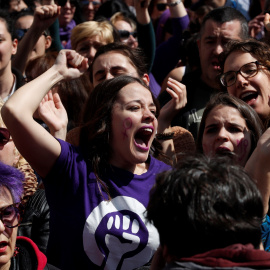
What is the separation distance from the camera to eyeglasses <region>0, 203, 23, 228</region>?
2496mm

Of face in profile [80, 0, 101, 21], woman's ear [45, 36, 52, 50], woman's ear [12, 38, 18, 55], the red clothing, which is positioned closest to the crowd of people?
the red clothing

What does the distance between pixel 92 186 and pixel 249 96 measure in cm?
122

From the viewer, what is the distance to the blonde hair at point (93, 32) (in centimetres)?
Result: 490

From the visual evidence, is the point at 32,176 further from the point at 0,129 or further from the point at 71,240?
the point at 71,240

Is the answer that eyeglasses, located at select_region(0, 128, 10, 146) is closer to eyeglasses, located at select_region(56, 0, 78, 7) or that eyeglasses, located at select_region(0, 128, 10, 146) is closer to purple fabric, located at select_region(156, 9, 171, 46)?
purple fabric, located at select_region(156, 9, 171, 46)

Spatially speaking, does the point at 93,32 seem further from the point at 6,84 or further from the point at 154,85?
the point at 6,84

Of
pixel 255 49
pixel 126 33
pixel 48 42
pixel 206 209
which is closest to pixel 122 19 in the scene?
pixel 126 33

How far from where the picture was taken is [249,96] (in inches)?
138

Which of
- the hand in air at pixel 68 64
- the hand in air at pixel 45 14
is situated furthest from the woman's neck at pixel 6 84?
the hand in air at pixel 68 64

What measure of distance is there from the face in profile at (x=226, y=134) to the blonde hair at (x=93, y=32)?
196 centimetres

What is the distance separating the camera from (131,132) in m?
2.98

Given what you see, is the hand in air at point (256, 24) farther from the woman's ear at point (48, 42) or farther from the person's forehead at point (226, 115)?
the person's forehead at point (226, 115)

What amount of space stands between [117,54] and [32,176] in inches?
44.3

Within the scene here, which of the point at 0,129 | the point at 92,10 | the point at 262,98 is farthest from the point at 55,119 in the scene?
the point at 92,10
